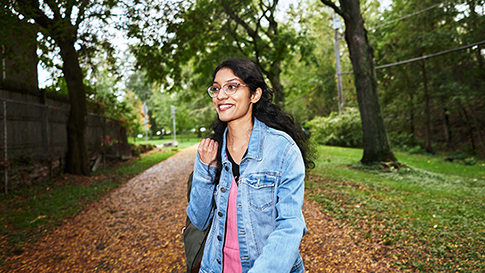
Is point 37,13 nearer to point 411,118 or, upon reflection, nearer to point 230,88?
point 230,88

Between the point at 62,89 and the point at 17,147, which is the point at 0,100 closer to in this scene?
the point at 17,147

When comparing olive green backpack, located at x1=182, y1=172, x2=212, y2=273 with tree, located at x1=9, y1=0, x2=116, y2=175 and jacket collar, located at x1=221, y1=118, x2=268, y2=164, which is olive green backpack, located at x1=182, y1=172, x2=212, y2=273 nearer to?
jacket collar, located at x1=221, y1=118, x2=268, y2=164

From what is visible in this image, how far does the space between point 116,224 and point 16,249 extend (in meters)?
1.61

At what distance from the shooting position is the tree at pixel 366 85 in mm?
11055

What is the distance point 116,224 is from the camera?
567 cm

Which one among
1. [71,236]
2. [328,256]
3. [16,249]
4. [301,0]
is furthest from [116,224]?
[301,0]

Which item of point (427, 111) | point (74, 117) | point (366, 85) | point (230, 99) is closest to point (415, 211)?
point (230, 99)

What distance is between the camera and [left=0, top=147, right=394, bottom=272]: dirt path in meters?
3.90

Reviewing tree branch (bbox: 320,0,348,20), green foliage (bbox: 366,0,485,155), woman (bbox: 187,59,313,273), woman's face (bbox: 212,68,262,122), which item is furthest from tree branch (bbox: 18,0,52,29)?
green foliage (bbox: 366,0,485,155)

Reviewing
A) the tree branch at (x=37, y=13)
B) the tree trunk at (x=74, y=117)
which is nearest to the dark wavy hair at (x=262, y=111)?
the tree branch at (x=37, y=13)

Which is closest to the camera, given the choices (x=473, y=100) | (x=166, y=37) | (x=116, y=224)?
(x=116, y=224)

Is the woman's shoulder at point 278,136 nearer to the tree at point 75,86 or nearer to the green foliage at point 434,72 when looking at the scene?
the tree at point 75,86

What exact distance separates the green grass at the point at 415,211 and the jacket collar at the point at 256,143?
10.3 ft

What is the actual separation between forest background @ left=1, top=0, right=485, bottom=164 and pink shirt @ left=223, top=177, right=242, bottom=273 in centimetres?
688
